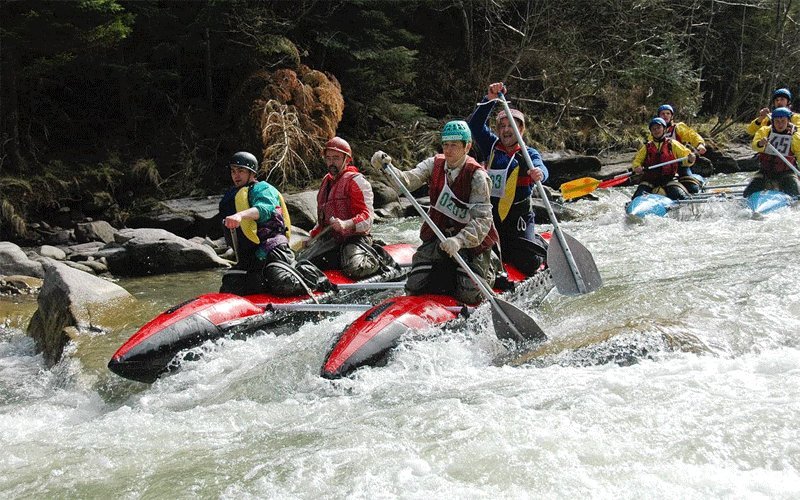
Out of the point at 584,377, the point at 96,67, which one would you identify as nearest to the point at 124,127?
the point at 96,67

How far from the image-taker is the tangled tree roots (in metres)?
14.2

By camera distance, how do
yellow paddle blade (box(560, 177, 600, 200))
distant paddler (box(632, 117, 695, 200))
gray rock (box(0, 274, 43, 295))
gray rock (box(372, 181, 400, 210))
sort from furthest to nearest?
gray rock (box(372, 181, 400, 210)), distant paddler (box(632, 117, 695, 200)), yellow paddle blade (box(560, 177, 600, 200)), gray rock (box(0, 274, 43, 295))

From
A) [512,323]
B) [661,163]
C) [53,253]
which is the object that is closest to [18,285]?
[53,253]

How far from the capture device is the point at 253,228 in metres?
6.34

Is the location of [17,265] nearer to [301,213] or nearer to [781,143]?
[301,213]

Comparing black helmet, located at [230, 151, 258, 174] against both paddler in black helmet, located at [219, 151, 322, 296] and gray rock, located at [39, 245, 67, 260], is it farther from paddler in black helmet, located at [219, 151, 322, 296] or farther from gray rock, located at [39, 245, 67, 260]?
gray rock, located at [39, 245, 67, 260]

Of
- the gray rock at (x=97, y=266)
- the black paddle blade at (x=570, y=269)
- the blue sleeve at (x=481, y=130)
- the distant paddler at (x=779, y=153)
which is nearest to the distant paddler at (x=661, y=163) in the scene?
the distant paddler at (x=779, y=153)

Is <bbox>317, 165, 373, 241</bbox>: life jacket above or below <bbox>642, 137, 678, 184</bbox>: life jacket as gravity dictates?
above

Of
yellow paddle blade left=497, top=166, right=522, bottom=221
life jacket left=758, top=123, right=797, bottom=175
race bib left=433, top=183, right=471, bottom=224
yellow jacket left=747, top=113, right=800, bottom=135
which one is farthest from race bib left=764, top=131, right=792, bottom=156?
race bib left=433, top=183, right=471, bottom=224

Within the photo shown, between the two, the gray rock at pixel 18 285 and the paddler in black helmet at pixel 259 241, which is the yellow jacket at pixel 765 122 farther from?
the gray rock at pixel 18 285

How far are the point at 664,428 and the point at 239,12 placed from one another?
12.8 meters

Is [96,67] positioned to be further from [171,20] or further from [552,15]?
[552,15]

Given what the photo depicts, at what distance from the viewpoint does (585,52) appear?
21078 millimetres

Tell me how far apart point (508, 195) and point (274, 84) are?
29.2ft
